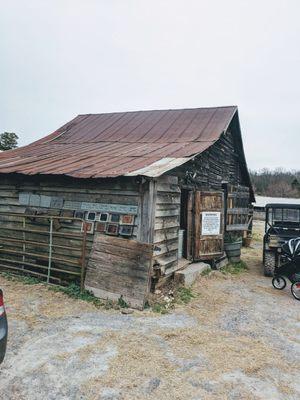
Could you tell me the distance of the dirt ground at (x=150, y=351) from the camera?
4.09 m

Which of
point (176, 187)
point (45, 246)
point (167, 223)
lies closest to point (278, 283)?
point (167, 223)

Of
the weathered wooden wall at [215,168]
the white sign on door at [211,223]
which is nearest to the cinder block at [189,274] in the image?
the white sign on door at [211,223]

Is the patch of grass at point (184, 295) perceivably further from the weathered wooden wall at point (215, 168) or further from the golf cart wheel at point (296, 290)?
the weathered wooden wall at point (215, 168)

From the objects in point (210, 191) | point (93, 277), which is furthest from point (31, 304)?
point (210, 191)

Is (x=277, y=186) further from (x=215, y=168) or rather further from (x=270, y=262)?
(x=270, y=262)

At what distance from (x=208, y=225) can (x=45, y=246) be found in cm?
465

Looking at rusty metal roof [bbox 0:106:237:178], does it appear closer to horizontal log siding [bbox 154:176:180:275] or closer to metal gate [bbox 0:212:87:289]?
horizontal log siding [bbox 154:176:180:275]

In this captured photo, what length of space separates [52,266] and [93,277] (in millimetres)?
1754

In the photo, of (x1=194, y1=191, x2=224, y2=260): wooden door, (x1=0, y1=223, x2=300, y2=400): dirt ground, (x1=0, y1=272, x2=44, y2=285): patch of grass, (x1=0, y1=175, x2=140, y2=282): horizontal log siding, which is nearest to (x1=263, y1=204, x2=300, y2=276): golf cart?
(x1=194, y1=191, x2=224, y2=260): wooden door

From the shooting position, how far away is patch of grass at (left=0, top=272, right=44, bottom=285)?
8.25 metres

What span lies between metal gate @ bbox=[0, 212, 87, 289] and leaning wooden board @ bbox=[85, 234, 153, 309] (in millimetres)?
310

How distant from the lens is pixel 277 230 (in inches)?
429

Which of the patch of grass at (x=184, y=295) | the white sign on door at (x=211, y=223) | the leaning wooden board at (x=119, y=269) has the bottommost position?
the patch of grass at (x=184, y=295)

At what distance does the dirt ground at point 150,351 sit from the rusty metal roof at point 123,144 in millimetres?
2832
